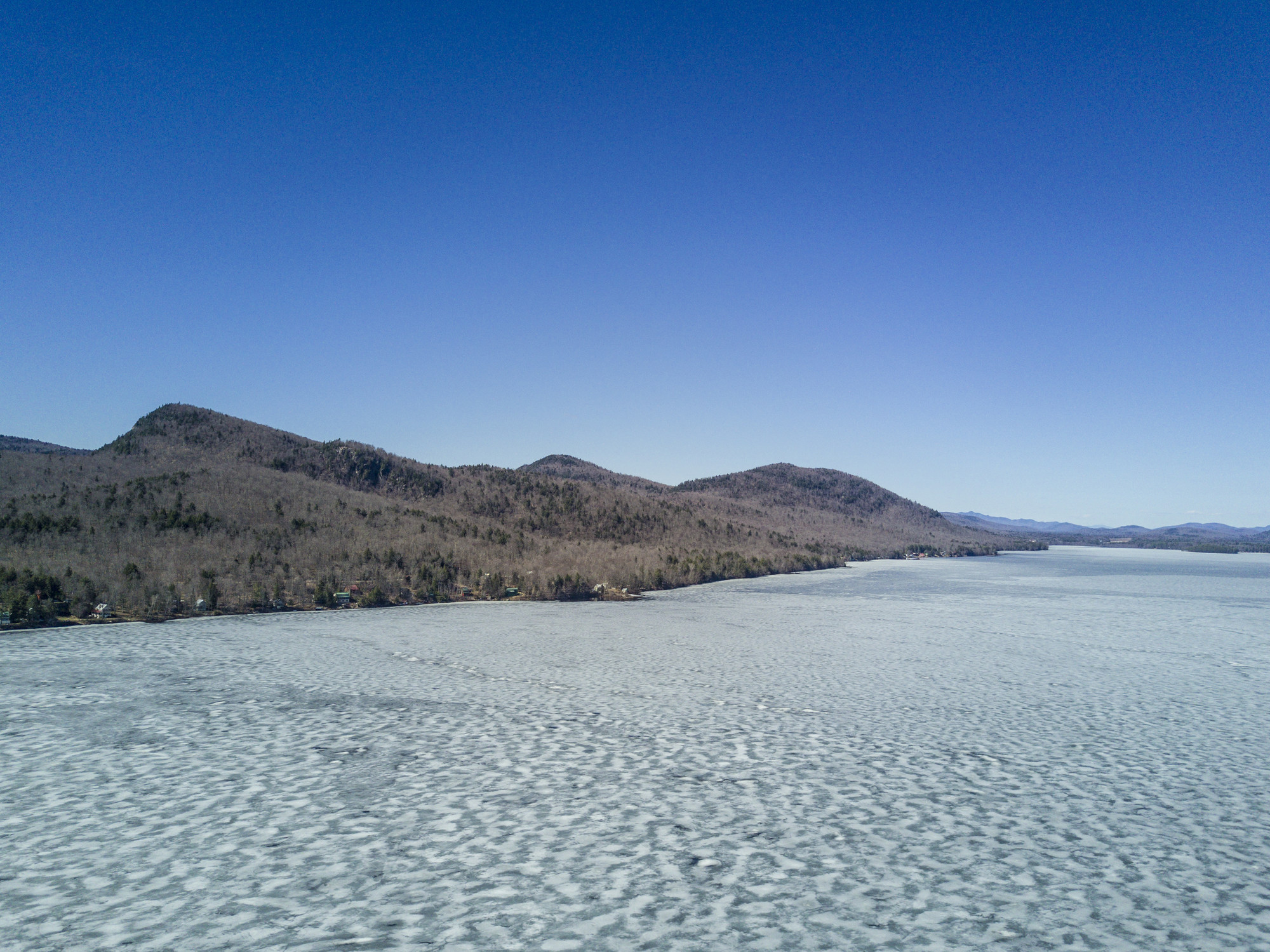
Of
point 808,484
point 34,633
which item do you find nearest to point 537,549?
point 34,633

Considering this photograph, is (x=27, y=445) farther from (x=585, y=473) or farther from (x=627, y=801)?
(x=627, y=801)

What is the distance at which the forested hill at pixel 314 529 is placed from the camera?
22.4 metres

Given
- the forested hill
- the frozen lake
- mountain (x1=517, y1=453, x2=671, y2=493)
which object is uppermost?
mountain (x1=517, y1=453, x2=671, y2=493)

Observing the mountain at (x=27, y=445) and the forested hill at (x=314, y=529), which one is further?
the mountain at (x=27, y=445)

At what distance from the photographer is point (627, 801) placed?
5934 millimetres

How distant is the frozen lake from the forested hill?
9418 millimetres

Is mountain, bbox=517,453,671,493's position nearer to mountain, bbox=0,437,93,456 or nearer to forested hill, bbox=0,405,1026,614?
forested hill, bbox=0,405,1026,614

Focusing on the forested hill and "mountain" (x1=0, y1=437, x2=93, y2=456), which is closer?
the forested hill

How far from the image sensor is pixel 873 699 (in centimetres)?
996

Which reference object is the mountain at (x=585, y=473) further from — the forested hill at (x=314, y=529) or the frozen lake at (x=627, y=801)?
the frozen lake at (x=627, y=801)

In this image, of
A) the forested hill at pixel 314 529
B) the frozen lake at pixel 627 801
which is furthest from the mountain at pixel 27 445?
the frozen lake at pixel 627 801

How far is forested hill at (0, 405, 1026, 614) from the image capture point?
22.4 m

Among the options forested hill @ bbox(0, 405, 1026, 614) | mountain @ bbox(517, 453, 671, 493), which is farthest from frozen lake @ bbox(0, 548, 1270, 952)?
mountain @ bbox(517, 453, 671, 493)

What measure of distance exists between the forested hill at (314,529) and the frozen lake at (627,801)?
9418 millimetres
